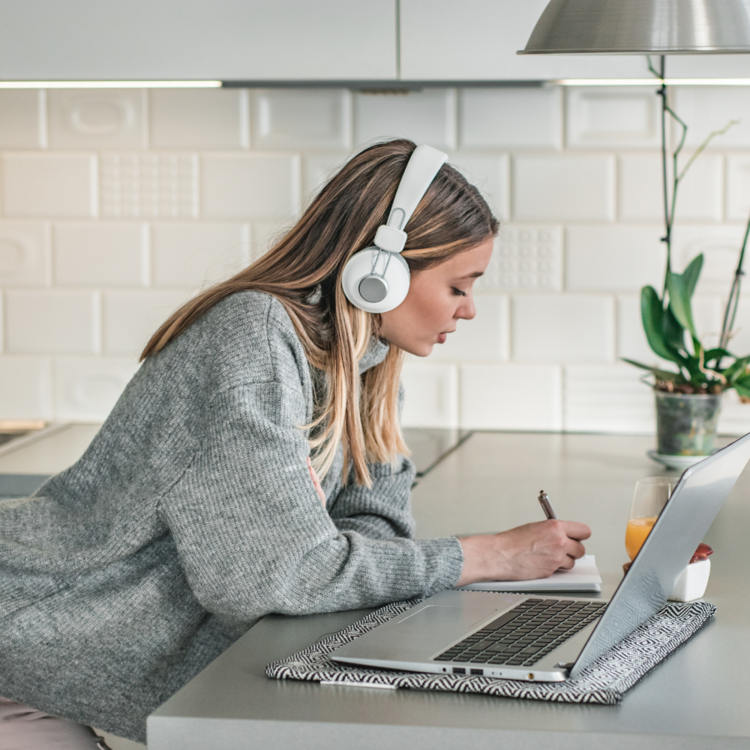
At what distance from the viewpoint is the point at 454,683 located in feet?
2.59

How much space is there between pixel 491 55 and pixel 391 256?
722 mm

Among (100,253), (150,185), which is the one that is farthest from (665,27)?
(100,253)

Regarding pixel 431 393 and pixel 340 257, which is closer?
pixel 340 257

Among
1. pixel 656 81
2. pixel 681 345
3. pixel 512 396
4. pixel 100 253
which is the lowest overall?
pixel 512 396

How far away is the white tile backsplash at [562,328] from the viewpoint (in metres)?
2.28

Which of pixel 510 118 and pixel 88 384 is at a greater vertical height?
pixel 510 118

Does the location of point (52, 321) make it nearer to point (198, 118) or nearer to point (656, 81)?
point (198, 118)

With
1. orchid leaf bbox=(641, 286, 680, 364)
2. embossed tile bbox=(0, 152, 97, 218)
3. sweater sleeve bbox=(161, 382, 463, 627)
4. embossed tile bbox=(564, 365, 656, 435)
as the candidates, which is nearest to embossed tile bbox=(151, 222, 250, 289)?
embossed tile bbox=(0, 152, 97, 218)

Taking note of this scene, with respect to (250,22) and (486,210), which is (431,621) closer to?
(486,210)

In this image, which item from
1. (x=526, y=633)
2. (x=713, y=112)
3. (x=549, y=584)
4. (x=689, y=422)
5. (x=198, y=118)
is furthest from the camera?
(x=198, y=118)

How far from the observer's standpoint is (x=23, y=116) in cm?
234

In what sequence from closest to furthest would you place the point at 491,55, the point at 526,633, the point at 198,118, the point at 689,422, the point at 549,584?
the point at 526,633 → the point at 549,584 → the point at 491,55 → the point at 689,422 → the point at 198,118

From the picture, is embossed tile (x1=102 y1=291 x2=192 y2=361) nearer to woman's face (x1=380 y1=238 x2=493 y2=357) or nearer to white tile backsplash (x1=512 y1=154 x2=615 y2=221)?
white tile backsplash (x1=512 y1=154 x2=615 y2=221)

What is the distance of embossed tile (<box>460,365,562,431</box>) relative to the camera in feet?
7.61
